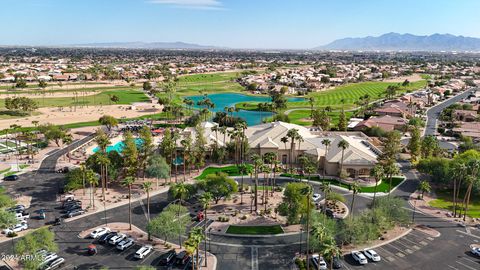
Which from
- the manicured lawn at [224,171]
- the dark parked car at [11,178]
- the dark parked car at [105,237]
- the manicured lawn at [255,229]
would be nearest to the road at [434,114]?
the manicured lawn at [224,171]

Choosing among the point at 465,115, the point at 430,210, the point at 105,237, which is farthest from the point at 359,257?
the point at 465,115

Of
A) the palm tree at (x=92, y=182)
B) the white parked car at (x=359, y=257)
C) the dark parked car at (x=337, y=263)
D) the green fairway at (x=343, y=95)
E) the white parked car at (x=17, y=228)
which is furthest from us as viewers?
the green fairway at (x=343, y=95)

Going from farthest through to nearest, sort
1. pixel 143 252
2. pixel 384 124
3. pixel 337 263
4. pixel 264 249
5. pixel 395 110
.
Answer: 1. pixel 395 110
2. pixel 384 124
3. pixel 264 249
4. pixel 143 252
5. pixel 337 263

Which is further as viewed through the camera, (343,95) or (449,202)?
(343,95)

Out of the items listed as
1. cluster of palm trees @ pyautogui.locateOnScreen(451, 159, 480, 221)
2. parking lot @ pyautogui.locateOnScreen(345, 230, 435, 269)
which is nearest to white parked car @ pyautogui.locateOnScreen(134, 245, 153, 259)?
parking lot @ pyautogui.locateOnScreen(345, 230, 435, 269)

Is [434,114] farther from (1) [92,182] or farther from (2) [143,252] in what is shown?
(2) [143,252]

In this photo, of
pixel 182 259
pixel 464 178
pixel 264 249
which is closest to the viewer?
pixel 182 259

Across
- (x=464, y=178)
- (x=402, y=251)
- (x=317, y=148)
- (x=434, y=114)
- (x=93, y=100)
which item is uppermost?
(x=93, y=100)

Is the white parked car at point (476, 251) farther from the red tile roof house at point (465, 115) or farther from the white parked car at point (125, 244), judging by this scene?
the red tile roof house at point (465, 115)

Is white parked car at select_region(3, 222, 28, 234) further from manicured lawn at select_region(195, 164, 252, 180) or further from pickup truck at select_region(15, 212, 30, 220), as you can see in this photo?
manicured lawn at select_region(195, 164, 252, 180)
